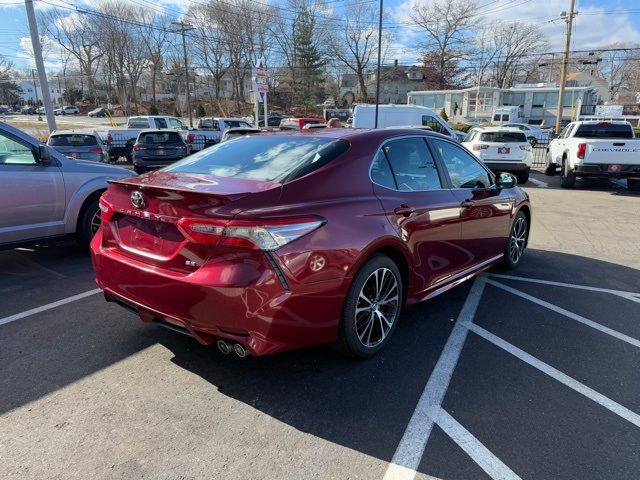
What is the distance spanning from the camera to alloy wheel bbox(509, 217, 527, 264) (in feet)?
18.6

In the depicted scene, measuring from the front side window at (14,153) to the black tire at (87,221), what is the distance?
0.81 m

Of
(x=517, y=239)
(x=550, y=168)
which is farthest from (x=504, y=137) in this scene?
(x=517, y=239)

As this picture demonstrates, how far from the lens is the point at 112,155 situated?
1964 centimetres

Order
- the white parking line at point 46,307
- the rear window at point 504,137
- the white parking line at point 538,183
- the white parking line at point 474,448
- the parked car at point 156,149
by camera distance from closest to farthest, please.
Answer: the white parking line at point 474,448 → the white parking line at point 46,307 → the rear window at point 504,137 → the white parking line at point 538,183 → the parked car at point 156,149

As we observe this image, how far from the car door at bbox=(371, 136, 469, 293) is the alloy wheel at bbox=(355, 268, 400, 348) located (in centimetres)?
31

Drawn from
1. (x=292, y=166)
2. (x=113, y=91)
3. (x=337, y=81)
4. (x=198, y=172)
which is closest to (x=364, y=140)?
(x=292, y=166)

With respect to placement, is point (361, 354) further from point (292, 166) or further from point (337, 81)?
point (337, 81)

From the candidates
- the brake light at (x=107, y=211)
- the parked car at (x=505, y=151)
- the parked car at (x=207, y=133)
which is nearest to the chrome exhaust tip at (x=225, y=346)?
the brake light at (x=107, y=211)

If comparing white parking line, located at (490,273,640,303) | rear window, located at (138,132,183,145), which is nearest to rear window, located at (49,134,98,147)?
rear window, located at (138,132,183,145)

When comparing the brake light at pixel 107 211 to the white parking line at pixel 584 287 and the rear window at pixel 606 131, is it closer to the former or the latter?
the white parking line at pixel 584 287

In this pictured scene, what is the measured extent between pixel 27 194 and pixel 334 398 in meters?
4.48

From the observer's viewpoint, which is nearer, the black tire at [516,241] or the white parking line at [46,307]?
the white parking line at [46,307]

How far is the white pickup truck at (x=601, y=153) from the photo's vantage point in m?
12.3

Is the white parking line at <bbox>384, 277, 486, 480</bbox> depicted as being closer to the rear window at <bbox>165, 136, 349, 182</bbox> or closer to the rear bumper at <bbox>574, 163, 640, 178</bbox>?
the rear window at <bbox>165, 136, 349, 182</bbox>
